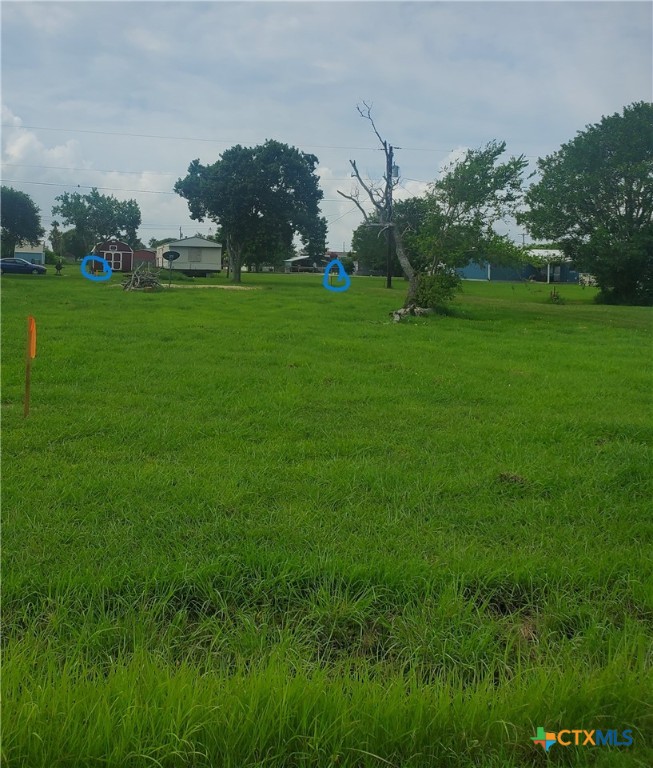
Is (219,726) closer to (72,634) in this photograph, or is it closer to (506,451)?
(72,634)

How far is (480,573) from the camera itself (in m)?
2.95

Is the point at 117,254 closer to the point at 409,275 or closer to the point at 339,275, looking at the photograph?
the point at 339,275

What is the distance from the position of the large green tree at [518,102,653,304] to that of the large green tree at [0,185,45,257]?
33.7 m

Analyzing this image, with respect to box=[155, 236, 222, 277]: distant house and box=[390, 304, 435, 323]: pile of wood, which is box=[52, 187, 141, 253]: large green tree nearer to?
box=[155, 236, 222, 277]: distant house

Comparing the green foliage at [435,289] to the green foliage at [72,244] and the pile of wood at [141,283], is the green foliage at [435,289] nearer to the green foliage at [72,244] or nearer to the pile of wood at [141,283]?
the pile of wood at [141,283]

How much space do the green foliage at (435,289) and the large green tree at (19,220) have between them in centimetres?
3509

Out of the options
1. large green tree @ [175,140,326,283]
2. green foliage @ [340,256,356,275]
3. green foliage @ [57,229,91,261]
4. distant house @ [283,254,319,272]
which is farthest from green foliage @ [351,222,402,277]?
green foliage @ [57,229,91,261]

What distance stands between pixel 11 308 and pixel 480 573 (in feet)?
46.6

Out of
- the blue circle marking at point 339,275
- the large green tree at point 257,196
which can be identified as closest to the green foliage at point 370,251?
the large green tree at point 257,196

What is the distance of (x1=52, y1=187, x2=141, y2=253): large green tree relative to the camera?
66.9 m

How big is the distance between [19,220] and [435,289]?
123ft

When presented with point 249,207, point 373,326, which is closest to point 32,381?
point 373,326

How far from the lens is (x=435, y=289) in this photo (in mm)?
17500

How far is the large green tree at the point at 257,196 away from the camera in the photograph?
126 ft
